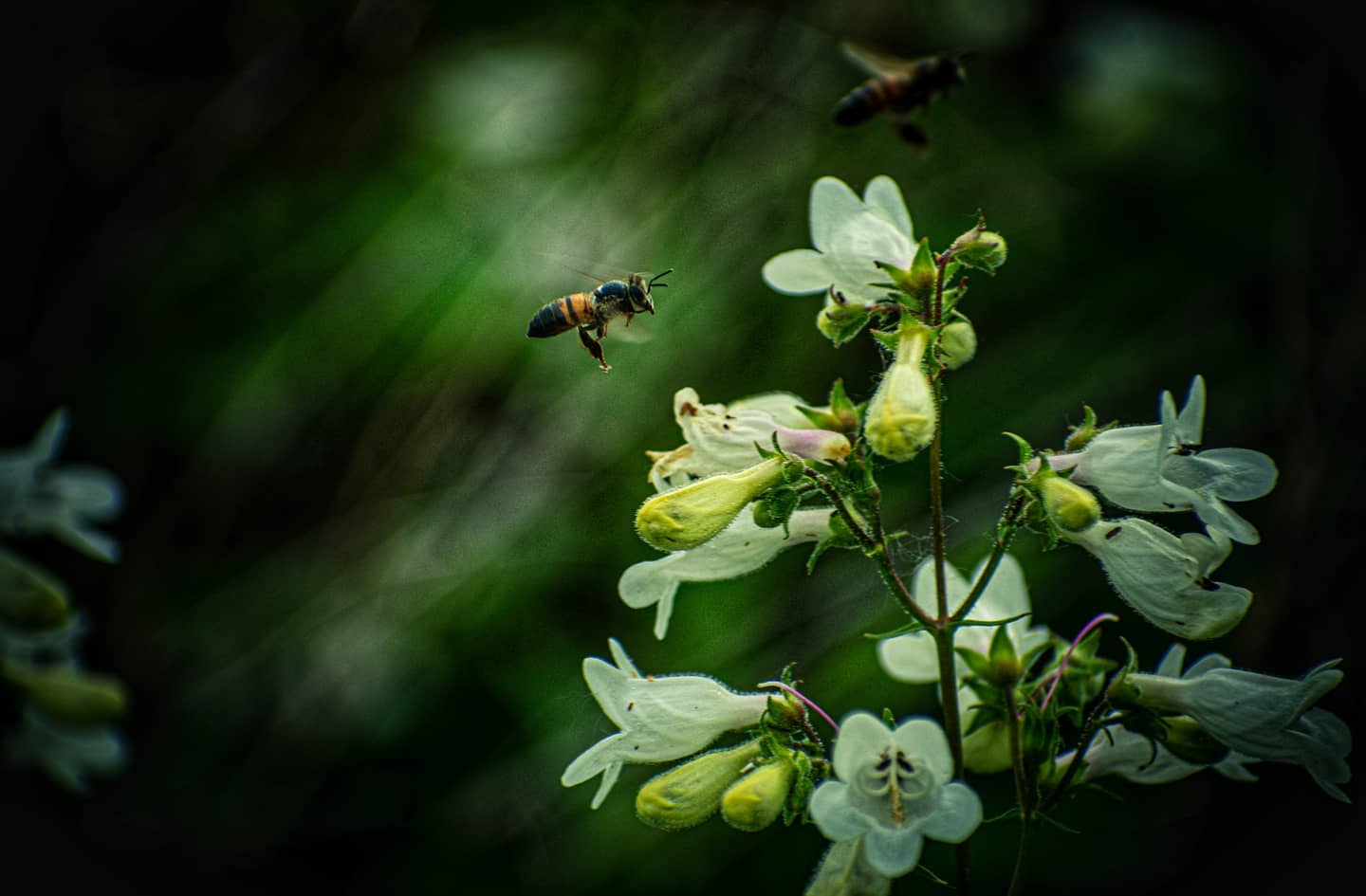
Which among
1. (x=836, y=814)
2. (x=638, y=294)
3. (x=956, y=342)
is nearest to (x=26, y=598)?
(x=638, y=294)

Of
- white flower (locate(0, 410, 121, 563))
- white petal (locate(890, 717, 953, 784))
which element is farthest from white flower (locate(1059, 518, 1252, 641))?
white flower (locate(0, 410, 121, 563))

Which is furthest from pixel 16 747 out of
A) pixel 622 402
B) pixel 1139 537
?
pixel 1139 537

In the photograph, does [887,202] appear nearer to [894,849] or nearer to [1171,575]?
[1171,575]

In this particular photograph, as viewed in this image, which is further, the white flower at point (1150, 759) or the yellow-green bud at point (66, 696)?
the yellow-green bud at point (66, 696)

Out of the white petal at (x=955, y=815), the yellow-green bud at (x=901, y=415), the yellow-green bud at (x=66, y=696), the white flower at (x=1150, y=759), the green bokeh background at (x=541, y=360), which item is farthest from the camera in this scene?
the green bokeh background at (x=541, y=360)

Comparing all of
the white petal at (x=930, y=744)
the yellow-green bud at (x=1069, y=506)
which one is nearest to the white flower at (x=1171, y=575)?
the yellow-green bud at (x=1069, y=506)

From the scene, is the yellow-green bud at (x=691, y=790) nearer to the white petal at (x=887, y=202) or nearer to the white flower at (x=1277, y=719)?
the white flower at (x=1277, y=719)
